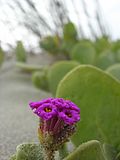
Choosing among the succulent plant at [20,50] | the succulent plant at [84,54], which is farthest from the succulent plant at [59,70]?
the succulent plant at [20,50]

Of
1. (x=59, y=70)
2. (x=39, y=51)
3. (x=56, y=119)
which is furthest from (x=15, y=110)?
(x=39, y=51)

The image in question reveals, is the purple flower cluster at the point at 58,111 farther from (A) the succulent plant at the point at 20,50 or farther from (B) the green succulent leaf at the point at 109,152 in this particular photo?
(A) the succulent plant at the point at 20,50

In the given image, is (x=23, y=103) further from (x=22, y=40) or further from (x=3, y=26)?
(x=22, y=40)

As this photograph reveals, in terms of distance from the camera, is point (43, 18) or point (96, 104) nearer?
point (96, 104)

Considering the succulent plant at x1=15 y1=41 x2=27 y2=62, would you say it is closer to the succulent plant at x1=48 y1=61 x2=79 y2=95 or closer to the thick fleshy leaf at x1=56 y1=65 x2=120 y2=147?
the succulent plant at x1=48 y1=61 x2=79 y2=95

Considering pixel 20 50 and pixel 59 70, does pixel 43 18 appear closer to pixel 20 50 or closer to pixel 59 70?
pixel 20 50

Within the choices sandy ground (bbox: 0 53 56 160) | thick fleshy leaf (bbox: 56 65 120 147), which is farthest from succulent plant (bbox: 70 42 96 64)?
thick fleshy leaf (bbox: 56 65 120 147)
